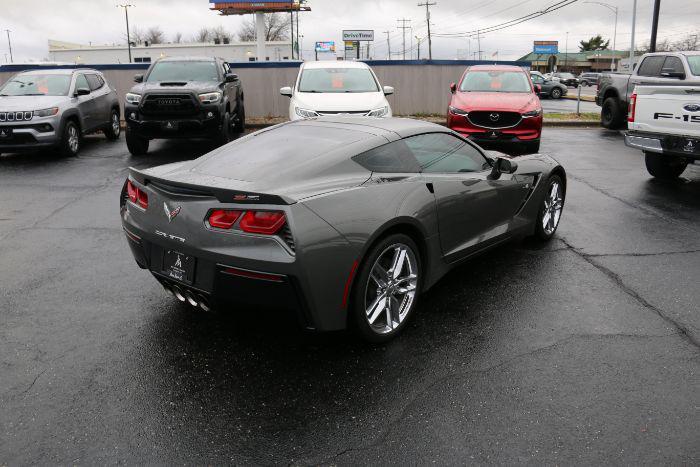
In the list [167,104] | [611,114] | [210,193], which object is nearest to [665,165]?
[611,114]

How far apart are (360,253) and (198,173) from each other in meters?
1.22

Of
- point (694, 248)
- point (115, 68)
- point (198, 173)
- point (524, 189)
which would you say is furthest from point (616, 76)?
point (198, 173)

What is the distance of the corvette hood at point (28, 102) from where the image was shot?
11.1m

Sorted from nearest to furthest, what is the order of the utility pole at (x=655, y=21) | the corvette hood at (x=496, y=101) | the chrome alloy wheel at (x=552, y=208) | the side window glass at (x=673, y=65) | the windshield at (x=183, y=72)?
the chrome alloy wheel at (x=552, y=208) < the corvette hood at (x=496, y=101) < the windshield at (x=183, y=72) < the side window glass at (x=673, y=65) < the utility pole at (x=655, y=21)

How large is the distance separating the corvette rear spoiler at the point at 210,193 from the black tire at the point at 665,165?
333 inches

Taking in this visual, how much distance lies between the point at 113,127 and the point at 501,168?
11930mm

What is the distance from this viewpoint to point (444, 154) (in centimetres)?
472

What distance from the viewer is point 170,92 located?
36.8 ft

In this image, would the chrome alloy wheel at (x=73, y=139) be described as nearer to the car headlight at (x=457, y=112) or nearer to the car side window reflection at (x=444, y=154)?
the car headlight at (x=457, y=112)

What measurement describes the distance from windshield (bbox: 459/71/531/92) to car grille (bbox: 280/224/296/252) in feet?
34.5

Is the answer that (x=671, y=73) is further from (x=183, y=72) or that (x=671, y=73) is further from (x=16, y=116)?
(x=16, y=116)

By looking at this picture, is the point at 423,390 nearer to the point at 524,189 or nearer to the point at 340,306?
the point at 340,306

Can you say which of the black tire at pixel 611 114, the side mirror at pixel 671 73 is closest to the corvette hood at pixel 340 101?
the side mirror at pixel 671 73

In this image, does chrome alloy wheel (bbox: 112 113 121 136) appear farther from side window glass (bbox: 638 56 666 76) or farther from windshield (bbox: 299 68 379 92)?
side window glass (bbox: 638 56 666 76)
